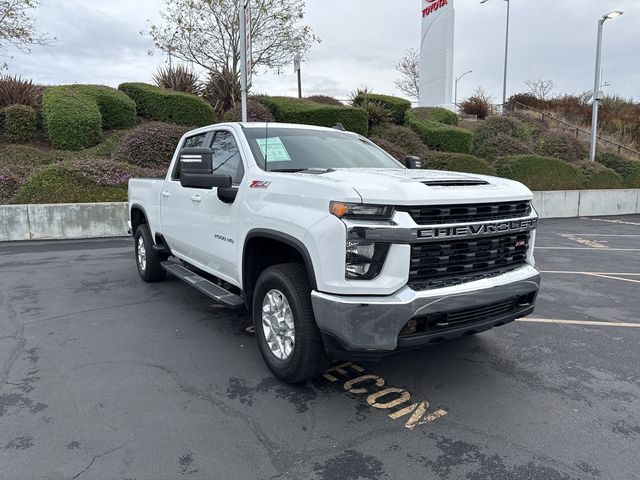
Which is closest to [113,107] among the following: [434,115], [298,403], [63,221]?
[63,221]

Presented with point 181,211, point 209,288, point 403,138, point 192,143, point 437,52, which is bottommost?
point 209,288

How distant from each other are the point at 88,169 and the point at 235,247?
948 centimetres

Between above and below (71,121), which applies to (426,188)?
below

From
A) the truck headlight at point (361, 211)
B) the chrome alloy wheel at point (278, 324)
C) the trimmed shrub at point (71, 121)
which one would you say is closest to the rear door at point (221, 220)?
the chrome alloy wheel at point (278, 324)

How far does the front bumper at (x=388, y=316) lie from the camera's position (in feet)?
9.76

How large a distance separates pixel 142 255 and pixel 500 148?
51.6 ft

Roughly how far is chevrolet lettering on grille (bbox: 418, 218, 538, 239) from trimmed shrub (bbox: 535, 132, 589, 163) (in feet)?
60.5

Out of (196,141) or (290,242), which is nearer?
(290,242)

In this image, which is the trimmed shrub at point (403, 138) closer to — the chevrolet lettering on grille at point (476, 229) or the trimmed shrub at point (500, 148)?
the trimmed shrub at point (500, 148)

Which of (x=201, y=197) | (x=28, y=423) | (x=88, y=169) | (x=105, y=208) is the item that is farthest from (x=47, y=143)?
(x=28, y=423)

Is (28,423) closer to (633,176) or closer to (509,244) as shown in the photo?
(509,244)

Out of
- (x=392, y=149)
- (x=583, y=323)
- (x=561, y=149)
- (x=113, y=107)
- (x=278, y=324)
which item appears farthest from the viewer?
(x=561, y=149)

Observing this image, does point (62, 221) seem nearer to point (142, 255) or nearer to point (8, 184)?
point (8, 184)

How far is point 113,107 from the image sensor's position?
1509 centimetres
